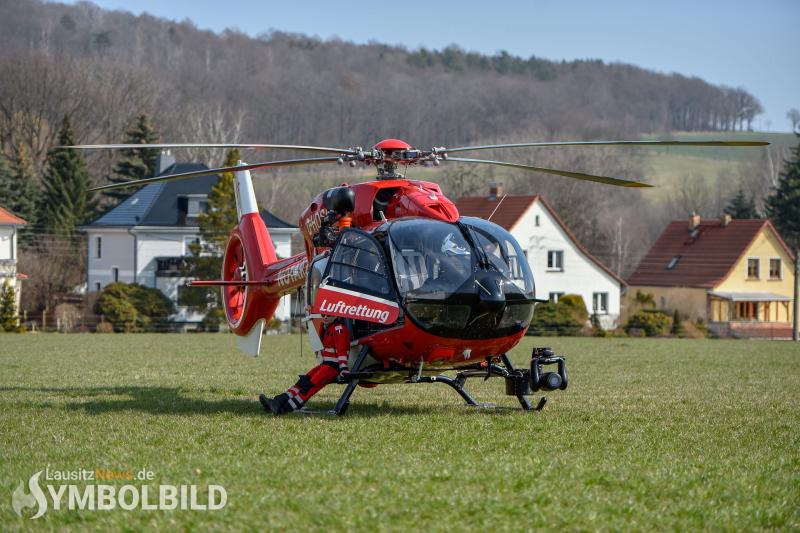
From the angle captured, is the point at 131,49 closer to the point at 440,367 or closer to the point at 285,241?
the point at 285,241

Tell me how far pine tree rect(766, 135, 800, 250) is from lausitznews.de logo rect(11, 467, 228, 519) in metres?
74.8

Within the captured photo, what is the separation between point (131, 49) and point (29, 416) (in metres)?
155

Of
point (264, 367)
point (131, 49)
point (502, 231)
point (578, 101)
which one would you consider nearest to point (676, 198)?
point (578, 101)

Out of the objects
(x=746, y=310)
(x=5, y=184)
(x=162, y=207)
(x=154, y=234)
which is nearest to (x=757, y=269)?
(x=746, y=310)

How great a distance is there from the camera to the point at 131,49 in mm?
160875

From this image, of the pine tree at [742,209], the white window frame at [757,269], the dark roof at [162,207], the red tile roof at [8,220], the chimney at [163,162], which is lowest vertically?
the white window frame at [757,269]

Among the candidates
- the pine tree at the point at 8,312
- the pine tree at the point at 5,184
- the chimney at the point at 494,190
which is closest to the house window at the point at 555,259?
the chimney at the point at 494,190

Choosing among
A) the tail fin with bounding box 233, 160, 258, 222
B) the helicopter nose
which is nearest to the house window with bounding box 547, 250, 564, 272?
the tail fin with bounding box 233, 160, 258, 222

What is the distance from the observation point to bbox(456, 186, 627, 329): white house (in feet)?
212

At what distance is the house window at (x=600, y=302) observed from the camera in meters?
66.7

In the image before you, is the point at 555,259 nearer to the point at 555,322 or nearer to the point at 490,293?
the point at 555,322

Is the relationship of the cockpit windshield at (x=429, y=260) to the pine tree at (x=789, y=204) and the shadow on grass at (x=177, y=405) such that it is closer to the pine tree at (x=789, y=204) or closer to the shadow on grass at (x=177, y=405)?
the shadow on grass at (x=177, y=405)

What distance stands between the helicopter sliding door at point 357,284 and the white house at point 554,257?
50363 mm

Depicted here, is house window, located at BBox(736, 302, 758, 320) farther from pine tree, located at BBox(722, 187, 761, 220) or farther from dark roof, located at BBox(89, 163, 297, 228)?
dark roof, located at BBox(89, 163, 297, 228)
